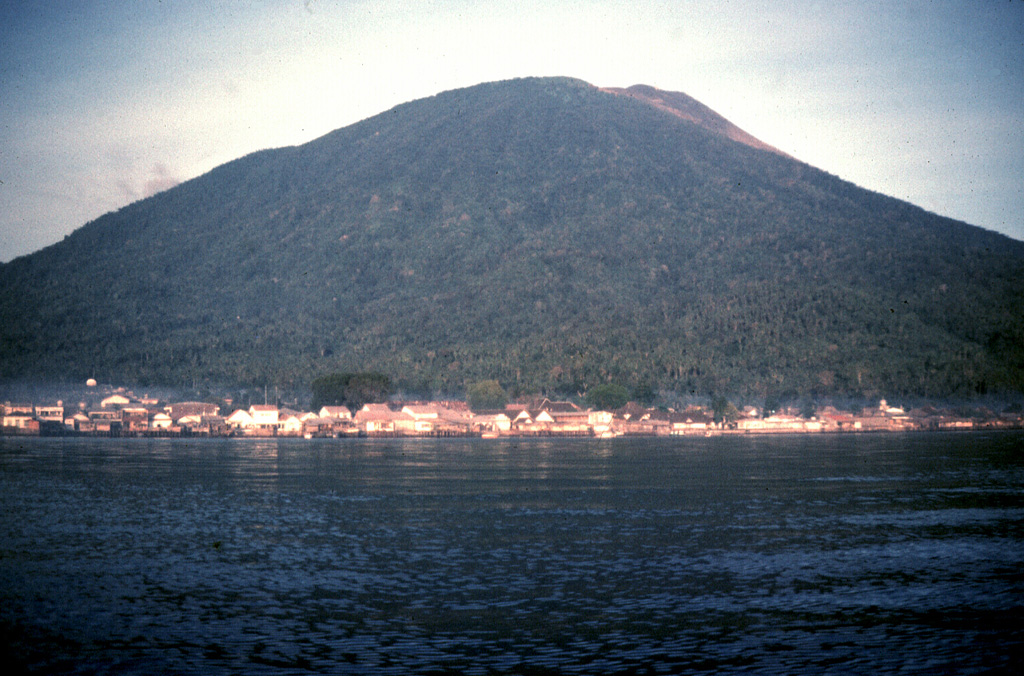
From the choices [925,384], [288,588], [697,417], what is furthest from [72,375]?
[288,588]

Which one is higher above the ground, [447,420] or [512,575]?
[447,420]

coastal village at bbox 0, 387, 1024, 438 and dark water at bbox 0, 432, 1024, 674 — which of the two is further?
coastal village at bbox 0, 387, 1024, 438

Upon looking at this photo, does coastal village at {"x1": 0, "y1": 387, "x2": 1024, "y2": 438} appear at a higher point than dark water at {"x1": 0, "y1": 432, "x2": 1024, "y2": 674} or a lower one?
higher

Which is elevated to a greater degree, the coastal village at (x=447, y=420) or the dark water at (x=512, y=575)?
the coastal village at (x=447, y=420)

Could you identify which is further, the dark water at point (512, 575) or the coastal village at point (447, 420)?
the coastal village at point (447, 420)

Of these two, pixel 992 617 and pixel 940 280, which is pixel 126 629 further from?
pixel 940 280

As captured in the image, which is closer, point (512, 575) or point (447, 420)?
point (512, 575)
